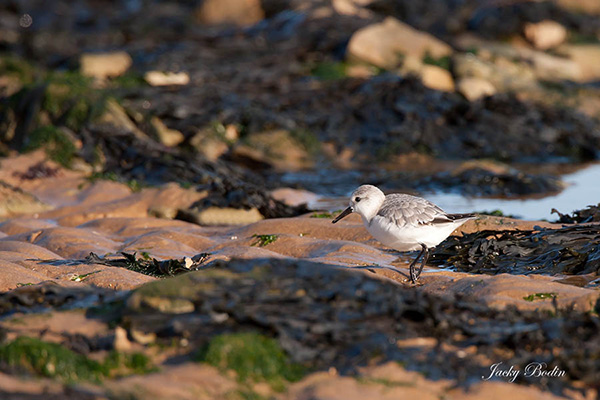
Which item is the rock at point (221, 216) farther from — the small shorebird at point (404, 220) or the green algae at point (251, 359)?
the green algae at point (251, 359)

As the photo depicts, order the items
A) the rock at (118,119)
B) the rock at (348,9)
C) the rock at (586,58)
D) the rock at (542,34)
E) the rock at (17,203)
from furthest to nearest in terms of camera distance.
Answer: the rock at (542,34), the rock at (586,58), the rock at (348,9), the rock at (118,119), the rock at (17,203)

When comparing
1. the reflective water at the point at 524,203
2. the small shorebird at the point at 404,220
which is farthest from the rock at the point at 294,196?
the small shorebird at the point at 404,220

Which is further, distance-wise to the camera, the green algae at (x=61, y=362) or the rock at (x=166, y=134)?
the rock at (x=166, y=134)

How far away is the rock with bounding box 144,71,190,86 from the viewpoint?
15812 mm

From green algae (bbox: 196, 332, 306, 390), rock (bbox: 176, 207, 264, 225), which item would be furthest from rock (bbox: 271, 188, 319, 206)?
green algae (bbox: 196, 332, 306, 390)

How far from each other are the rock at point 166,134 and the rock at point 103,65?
10.6 ft

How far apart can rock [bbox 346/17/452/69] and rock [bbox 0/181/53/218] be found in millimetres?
9281

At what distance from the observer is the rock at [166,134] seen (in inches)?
520

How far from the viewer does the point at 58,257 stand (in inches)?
262

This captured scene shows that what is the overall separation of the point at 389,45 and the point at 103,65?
640 cm

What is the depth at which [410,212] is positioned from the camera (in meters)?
6.06

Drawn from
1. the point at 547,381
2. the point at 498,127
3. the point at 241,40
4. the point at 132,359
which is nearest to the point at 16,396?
the point at 132,359

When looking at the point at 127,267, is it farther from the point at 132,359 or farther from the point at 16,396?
the point at 16,396

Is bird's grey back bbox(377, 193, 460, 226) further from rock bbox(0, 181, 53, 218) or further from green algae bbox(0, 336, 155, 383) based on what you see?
rock bbox(0, 181, 53, 218)
